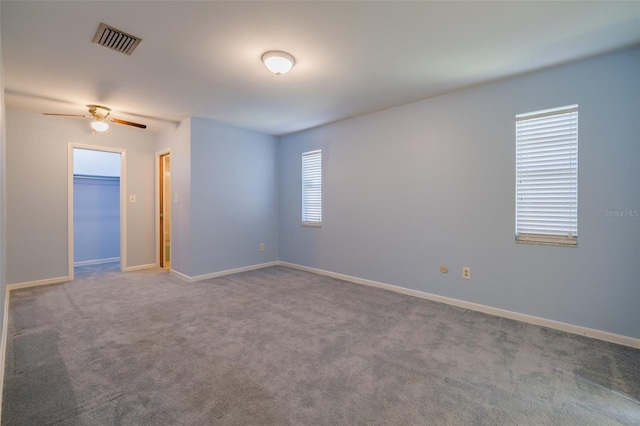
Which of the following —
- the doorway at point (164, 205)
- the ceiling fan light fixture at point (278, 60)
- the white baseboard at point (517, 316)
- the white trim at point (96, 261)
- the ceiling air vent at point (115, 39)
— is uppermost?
the ceiling air vent at point (115, 39)

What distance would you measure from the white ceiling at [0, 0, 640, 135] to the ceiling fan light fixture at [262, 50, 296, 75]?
7cm

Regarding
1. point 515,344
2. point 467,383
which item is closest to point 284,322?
point 467,383

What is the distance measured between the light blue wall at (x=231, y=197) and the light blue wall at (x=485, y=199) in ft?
3.51

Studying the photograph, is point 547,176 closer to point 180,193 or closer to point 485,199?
point 485,199

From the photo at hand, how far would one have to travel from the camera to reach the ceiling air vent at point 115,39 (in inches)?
88.5

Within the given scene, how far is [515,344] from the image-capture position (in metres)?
2.52

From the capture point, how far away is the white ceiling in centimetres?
202

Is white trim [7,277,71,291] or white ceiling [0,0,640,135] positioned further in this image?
white trim [7,277,71,291]

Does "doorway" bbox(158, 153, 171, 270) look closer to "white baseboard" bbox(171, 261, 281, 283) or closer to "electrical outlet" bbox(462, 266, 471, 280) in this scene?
"white baseboard" bbox(171, 261, 281, 283)

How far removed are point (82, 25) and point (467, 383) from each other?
3779 millimetres

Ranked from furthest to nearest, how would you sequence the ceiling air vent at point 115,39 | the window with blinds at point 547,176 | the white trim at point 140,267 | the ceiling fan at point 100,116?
the white trim at point 140,267
the ceiling fan at point 100,116
the window with blinds at point 547,176
the ceiling air vent at point 115,39

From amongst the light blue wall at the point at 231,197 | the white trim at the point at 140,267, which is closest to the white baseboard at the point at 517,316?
the light blue wall at the point at 231,197

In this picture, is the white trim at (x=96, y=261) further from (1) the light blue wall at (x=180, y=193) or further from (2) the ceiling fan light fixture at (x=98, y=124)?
(2) the ceiling fan light fixture at (x=98, y=124)

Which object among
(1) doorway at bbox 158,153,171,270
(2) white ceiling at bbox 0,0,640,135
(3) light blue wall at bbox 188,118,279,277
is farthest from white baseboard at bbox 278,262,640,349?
(1) doorway at bbox 158,153,171,270
